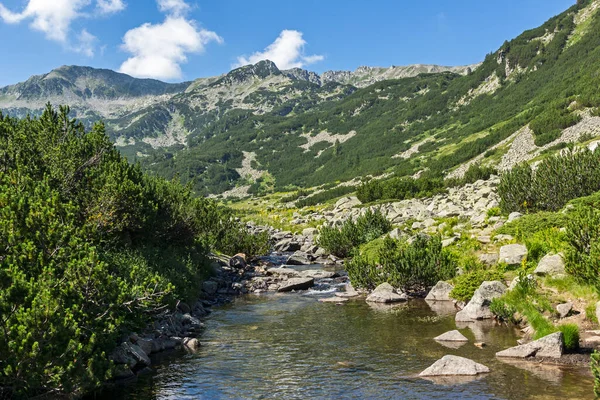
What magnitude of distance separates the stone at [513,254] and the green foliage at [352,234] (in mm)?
18145

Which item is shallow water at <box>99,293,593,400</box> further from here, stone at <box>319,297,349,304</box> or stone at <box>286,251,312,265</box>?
stone at <box>286,251,312,265</box>

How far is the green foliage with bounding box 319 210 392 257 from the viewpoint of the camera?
4631 centimetres

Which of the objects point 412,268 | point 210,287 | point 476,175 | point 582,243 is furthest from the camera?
point 476,175

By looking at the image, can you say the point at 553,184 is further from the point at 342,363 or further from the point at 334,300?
the point at 342,363

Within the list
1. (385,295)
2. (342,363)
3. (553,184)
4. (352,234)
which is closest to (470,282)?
(385,295)

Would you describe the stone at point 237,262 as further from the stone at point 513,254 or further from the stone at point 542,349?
the stone at point 542,349

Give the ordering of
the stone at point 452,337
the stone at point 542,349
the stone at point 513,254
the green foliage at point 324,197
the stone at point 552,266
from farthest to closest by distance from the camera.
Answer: the green foliage at point 324,197 < the stone at point 513,254 < the stone at point 552,266 < the stone at point 452,337 < the stone at point 542,349

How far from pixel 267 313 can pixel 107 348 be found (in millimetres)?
12667

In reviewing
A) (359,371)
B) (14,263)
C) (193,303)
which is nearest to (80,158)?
(193,303)

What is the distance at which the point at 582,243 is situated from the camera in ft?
65.7

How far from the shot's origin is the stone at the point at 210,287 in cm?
3161

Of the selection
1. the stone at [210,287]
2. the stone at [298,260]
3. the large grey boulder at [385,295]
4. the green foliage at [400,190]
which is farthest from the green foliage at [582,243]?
the green foliage at [400,190]

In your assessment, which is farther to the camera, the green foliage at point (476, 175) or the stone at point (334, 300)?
the green foliage at point (476, 175)

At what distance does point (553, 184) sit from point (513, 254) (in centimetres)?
1682
